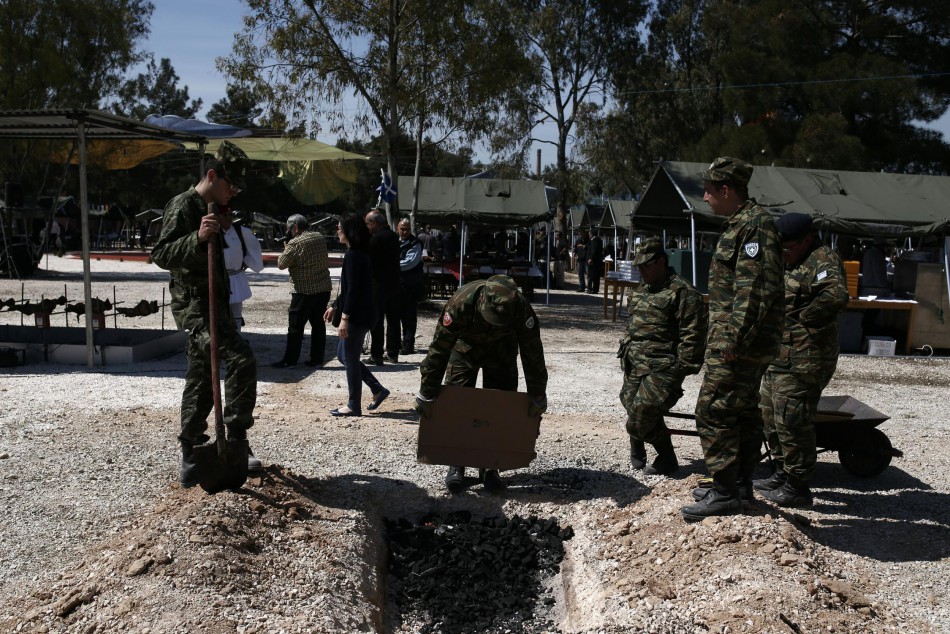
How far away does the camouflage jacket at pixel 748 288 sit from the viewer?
14.5 feet

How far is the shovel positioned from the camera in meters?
4.59

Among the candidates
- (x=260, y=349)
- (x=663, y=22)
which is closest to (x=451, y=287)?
(x=260, y=349)

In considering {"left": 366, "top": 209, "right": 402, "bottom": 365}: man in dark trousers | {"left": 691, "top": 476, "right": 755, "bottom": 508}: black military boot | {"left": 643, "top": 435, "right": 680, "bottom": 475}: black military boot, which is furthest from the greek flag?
{"left": 691, "top": 476, "right": 755, "bottom": 508}: black military boot

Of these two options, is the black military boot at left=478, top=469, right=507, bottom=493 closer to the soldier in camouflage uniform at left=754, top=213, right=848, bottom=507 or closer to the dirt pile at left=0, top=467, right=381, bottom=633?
the dirt pile at left=0, top=467, right=381, bottom=633

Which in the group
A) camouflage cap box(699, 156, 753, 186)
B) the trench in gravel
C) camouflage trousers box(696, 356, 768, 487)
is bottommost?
the trench in gravel

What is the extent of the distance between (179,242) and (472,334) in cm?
183

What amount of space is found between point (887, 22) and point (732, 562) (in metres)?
32.2

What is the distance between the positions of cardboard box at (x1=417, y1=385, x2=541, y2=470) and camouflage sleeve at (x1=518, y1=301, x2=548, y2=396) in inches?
4.6

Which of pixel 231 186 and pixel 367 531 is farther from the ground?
pixel 231 186

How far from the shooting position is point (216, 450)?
4.67 metres

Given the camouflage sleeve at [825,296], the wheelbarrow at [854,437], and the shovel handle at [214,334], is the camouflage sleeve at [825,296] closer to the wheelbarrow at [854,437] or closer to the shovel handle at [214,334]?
the wheelbarrow at [854,437]

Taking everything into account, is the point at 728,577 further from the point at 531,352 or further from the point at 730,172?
the point at 730,172

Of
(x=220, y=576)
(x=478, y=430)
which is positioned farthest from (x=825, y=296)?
(x=220, y=576)

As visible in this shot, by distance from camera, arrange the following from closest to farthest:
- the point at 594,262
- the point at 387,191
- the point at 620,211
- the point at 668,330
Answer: the point at 668,330 → the point at 387,191 → the point at 594,262 → the point at 620,211
